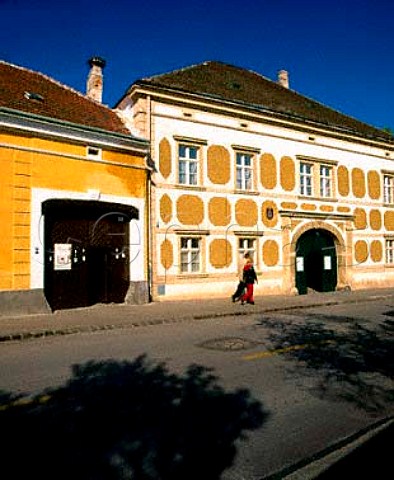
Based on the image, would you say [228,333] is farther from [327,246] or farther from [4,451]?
[327,246]

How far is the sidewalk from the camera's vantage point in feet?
32.5

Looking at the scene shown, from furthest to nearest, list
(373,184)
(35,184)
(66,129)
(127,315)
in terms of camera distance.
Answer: (373,184) → (66,129) → (35,184) → (127,315)

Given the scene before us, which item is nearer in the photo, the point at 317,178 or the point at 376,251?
the point at 317,178

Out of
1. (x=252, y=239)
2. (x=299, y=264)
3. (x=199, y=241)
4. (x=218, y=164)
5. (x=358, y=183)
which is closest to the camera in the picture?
(x=199, y=241)

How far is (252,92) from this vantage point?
70.3 feet

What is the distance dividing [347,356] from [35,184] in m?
10.3

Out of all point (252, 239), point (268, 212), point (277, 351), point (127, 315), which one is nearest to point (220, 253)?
point (252, 239)

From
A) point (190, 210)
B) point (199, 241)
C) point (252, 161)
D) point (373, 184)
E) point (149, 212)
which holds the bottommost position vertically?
point (199, 241)

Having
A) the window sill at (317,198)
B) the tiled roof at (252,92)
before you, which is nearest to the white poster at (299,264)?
the window sill at (317,198)

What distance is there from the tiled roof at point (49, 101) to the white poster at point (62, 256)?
166 inches

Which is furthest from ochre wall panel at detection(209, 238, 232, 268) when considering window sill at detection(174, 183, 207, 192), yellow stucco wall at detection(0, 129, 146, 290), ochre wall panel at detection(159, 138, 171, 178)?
yellow stucco wall at detection(0, 129, 146, 290)

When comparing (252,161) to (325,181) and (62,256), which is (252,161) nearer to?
(325,181)

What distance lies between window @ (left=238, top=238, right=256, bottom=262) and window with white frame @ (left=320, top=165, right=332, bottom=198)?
551cm

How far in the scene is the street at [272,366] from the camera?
154 inches
